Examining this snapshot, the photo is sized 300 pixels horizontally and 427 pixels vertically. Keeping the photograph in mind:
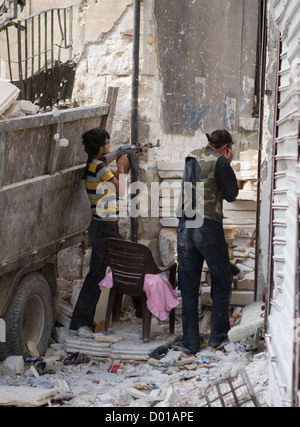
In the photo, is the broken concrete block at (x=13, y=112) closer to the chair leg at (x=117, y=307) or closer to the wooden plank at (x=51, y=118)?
the wooden plank at (x=51, y=118)

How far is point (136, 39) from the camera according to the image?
23.8ft

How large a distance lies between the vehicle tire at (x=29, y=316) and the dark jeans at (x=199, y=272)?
4.24ft

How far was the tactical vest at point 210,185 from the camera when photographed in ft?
18.8

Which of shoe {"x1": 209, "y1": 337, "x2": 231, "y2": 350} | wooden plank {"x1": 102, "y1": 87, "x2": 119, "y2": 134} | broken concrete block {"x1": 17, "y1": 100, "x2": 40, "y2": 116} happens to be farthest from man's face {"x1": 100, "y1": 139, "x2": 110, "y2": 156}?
shoe {"x1": 209, "y1": 337, "x2": 231, "y2": 350}

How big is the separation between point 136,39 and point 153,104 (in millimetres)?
747

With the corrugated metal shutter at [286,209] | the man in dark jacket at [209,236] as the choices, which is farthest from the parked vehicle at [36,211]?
the corrugated metal shutter at [286,209]

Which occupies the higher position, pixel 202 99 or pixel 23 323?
pixel 202 99

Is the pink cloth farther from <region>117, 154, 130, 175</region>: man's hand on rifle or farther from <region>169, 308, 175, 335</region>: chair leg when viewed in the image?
<region>117, 154, 130, 175</region>: man's hand on rifle

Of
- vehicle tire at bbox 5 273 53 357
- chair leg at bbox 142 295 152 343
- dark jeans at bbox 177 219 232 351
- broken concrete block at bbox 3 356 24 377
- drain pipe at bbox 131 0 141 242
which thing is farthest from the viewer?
drain pipe at bbox 131 0 141 242

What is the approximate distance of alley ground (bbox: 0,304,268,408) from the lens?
14.4 feet

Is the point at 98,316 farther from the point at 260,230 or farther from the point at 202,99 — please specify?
the point at 202,99
